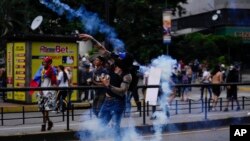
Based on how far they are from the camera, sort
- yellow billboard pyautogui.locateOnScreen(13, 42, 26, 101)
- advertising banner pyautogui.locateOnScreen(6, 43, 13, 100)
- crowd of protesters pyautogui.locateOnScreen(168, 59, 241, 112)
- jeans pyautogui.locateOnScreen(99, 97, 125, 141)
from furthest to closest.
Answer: advertising banner pyautogui.locateOnScreen(6, 43, 13, 100), yellow billboard pyautogui.locateOnScreen(13, 42, 26, 101), crowd of protesters pyautogui.locateOnScreen(168, 59, 241, 112), jeans pyautogui.locateOnScreen(99, 97, 125, 141)

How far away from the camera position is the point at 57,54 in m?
20.2

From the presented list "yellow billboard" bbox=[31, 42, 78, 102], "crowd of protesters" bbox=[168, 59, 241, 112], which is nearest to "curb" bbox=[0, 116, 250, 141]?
"crowd of protesters" bbox=[168, 59, 241, 112]

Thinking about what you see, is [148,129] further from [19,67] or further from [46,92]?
[19,67]

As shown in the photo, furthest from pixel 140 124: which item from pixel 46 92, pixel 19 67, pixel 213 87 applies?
pixel 19 67

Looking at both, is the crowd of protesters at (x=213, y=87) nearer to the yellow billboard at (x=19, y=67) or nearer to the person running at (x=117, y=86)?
the person running at (x=117, y=86)

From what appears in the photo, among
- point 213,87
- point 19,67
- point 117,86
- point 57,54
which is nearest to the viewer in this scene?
point 117,86

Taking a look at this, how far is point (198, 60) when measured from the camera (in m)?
33.9

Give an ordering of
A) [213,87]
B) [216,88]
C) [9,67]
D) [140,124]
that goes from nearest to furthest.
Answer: [140,124]
[213,87]
[216,88]
[9,67]

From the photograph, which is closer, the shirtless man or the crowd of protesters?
the crowd of protesters

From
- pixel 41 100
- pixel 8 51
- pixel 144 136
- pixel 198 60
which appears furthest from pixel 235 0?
pixel 198 60

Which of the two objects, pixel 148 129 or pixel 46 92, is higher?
pixel 46 92

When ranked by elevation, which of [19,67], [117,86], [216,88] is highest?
[19,67]

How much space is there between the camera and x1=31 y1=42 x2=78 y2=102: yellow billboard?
65.0ft

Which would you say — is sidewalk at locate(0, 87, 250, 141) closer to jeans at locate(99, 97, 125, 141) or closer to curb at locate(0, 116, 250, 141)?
curb at locate(0, 116, 250, 141)
